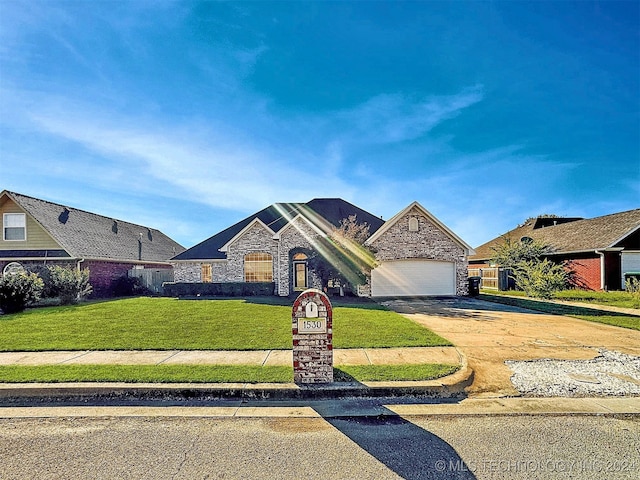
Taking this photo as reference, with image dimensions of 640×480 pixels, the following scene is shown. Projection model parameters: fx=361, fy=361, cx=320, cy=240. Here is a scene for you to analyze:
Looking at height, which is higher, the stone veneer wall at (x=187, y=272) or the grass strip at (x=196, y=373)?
the stone veneer wall at (x=187, y=272)

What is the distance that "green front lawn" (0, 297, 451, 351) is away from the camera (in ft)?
28.5

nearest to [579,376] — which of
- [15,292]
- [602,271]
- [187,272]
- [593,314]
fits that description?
[593,314]

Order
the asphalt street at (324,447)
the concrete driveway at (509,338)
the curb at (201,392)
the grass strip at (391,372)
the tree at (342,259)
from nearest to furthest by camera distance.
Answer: the asphalt street at (324,447), the curb at (201,392), the grass strip at (391,372), the concrete driveway at (509,338), the tree at (342,259)

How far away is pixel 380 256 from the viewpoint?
21234mm

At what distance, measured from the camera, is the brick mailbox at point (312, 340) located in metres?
6.08

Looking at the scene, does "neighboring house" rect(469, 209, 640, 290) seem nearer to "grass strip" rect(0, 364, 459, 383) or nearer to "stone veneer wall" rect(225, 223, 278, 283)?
"stone veneer wall" rect(225, 223, 278, 283)

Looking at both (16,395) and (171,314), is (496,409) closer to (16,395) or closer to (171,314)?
(16,395)

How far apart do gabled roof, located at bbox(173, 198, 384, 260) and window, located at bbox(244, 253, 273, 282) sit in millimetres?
1697

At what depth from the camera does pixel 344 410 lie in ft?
17.5

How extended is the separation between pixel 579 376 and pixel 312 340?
16.3 feet

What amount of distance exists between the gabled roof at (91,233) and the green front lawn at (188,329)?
7.54m

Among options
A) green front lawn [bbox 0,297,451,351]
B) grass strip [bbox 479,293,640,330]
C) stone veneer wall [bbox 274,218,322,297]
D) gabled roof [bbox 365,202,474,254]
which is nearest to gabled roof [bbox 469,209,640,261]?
grass strip [bbox 479,293,640,330]

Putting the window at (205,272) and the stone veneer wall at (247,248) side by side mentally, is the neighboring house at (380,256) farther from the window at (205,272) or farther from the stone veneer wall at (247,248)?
the window at (205,272)

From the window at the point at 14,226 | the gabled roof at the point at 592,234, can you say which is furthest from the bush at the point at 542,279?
Answer: the window at the point at 14,226
